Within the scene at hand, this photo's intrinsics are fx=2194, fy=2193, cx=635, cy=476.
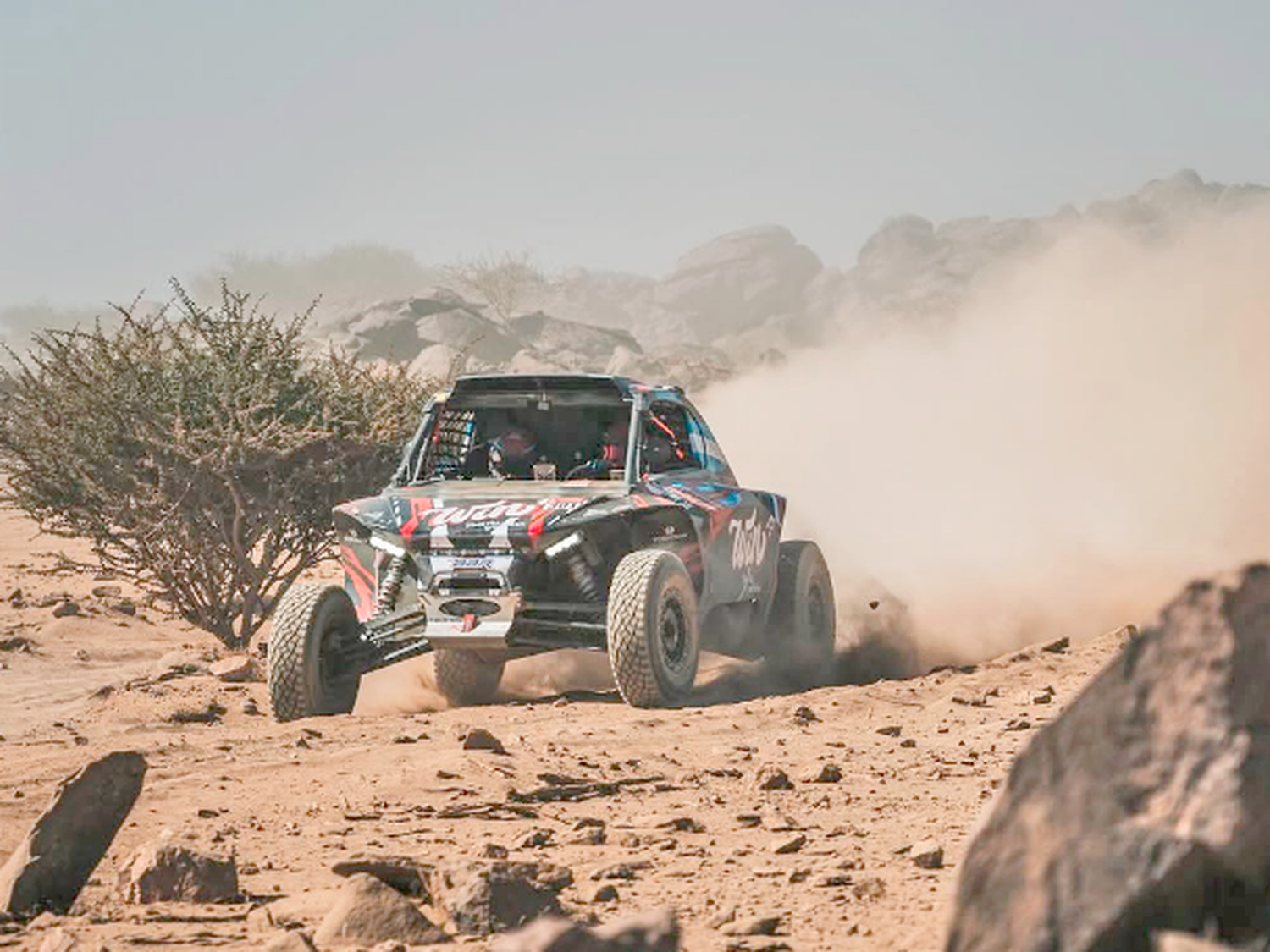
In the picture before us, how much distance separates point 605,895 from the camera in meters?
6.30

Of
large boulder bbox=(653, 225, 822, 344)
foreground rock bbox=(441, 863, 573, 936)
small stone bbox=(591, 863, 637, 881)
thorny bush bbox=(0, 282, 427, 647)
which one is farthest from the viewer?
large boulder bbox=(653, 225, 822, 344)

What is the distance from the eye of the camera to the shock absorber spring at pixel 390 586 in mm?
12133

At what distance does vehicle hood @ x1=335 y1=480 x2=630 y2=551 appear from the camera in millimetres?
11742

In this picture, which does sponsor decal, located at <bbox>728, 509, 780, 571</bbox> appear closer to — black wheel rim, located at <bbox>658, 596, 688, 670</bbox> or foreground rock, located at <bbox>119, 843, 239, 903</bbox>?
black wheel rim, located at <bbox>658, 596, 688, 670</bbox>

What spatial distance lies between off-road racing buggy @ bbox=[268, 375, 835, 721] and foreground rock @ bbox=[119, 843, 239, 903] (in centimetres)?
503

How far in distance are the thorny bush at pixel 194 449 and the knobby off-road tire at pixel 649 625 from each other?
16.3 ft

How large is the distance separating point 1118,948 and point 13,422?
14.3 metres

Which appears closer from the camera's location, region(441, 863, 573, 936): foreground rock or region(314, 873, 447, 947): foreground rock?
region(314, 873, 447, 947): foreground rock

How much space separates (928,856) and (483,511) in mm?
5623

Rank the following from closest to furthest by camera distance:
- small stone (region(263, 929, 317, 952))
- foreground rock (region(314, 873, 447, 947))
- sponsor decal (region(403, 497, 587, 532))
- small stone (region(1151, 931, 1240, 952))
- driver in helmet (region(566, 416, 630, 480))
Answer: small stone (region(1151, 931, 1240, 952))
small stone (region(263, 929, 317, 952))
foreground rock (region(314, 873, 447, 947))
sponsor decal (region(403, 497, 587, 532))
driver in helmet (region(566, 416, 630, 480))

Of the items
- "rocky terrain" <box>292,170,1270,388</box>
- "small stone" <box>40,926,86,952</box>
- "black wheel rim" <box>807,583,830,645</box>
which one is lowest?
"small stone" <box>40,926,86,952</box>

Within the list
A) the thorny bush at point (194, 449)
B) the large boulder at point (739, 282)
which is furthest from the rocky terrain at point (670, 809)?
the large boulder at point (739, 282)

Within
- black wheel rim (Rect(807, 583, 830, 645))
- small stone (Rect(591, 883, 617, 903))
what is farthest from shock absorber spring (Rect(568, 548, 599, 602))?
small stone (Rect(591, 883, 617, 903))

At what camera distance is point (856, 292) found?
510 ft
